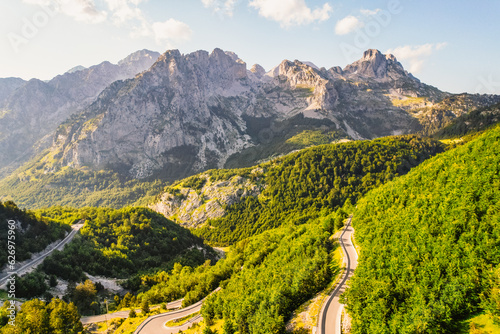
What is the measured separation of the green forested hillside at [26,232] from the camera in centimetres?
8138

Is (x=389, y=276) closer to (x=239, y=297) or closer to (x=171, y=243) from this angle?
(x=239, y=297)

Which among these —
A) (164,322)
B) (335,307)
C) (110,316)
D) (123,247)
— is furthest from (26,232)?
(335,307)

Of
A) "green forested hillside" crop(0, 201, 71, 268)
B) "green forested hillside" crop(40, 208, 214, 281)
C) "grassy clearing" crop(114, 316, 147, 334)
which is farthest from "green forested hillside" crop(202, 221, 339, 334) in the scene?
"green forested hillside" crop(0, 201, 71, 268)

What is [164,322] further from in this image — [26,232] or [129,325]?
[26,232]

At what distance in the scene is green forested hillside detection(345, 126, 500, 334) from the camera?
2653 centimetres

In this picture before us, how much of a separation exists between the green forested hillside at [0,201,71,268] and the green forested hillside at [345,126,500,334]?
9738 centimetres

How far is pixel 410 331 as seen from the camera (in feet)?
81.8

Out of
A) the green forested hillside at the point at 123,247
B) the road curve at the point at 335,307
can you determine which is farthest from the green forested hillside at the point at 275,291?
the green forested hillside at the point at 123,247

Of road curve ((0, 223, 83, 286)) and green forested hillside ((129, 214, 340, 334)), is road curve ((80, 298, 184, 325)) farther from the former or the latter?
road curve ((0, 223, 83, 286))

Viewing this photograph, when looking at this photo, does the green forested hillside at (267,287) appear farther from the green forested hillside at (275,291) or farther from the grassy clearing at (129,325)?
the grassy clearing at (129,325)

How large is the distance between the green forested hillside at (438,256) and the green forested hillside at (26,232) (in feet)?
319

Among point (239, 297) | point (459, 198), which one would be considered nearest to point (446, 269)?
point (459, 198)

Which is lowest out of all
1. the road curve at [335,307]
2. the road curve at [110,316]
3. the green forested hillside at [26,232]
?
the road curve at [110,316]

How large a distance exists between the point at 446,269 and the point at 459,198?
16288mm
